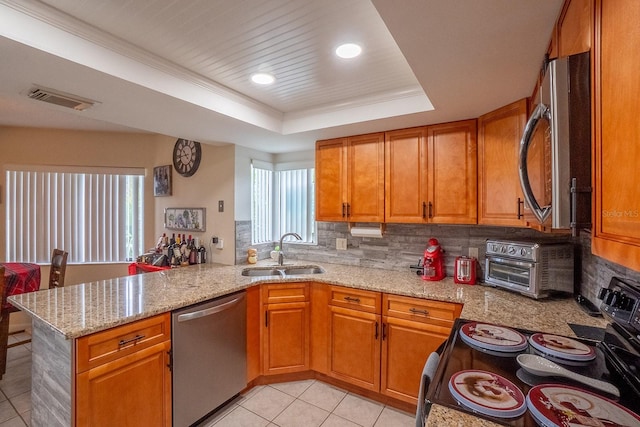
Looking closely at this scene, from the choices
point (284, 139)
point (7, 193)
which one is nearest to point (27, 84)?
point (284, 139)

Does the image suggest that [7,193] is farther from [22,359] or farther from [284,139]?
[284,139]

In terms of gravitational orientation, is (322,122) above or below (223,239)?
above

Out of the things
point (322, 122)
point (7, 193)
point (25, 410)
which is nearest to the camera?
point (25, 410)

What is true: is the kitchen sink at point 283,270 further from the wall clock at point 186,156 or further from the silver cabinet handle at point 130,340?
the wall clock at point 186,156

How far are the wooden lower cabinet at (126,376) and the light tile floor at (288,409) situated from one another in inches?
20.5

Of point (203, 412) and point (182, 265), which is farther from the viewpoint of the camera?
point (182, 265)

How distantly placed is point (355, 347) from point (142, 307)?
4.91 ft

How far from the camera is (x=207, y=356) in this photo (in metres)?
1.95

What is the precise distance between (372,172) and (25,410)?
3.16 m

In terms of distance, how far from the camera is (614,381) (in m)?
0.92

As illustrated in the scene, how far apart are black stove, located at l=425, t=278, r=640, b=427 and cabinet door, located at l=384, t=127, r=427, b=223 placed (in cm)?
129

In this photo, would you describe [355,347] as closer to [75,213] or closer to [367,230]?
[367,230]

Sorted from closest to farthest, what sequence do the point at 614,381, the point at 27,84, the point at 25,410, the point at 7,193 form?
the point at 614,381
the point at 27,84
the point at 25,410
the point at 7,193

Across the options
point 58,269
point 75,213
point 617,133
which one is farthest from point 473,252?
point 75,213
